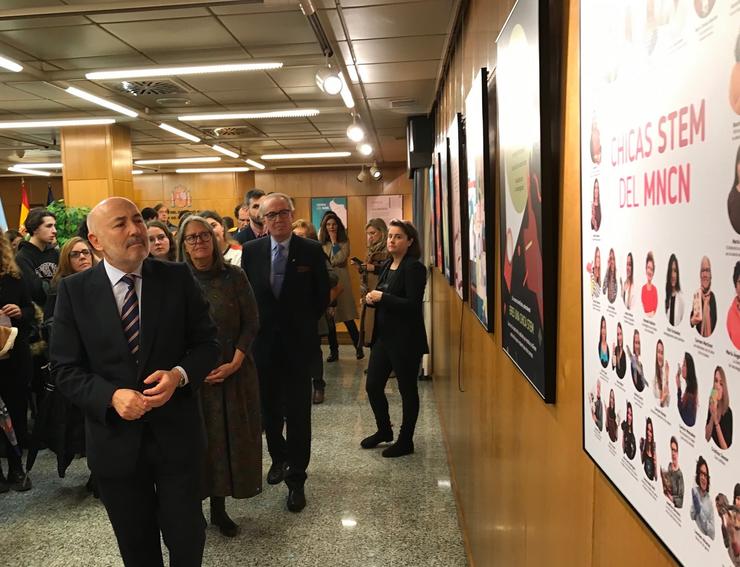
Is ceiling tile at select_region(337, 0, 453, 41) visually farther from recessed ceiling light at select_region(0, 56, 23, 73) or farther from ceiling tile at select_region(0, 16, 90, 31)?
recessed ceiling light at select_region(0, 56, 23, 73)

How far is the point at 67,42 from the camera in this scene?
13.5ft

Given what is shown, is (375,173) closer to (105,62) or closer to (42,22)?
(105,62)

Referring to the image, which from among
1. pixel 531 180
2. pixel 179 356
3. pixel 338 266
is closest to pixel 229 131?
pixel 338 266

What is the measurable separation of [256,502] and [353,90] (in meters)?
3.76

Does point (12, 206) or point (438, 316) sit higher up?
point (12, 206)

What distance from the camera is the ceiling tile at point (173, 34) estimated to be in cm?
380

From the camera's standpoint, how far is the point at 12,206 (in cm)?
1388

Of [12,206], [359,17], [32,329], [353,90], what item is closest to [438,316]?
[353,90]

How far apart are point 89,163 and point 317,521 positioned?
587 centimetres

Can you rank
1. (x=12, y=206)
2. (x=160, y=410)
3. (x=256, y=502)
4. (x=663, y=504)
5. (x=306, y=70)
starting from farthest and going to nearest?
1. (x=12, y=206)
2. (x=306, y=70)
3. (x=256, y=502)
4. (x=160, y=410)
5. (x=663, y=504)

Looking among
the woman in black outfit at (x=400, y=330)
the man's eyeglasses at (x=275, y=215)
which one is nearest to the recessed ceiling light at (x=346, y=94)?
the woman in black outfit at (x=400, y=330)

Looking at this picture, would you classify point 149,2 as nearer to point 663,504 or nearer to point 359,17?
point 359,17

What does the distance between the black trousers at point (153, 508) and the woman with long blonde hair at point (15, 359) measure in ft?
6.02

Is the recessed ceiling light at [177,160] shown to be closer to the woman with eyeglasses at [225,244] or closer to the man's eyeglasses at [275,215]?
the woman with eyeglasses at [225,244]
